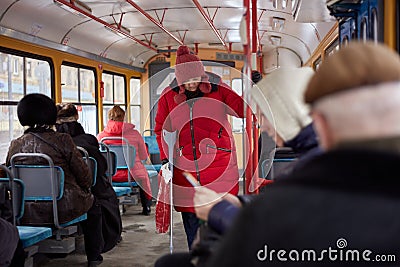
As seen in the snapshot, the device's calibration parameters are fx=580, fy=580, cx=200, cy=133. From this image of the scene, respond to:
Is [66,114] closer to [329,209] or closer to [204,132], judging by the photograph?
[204,132]

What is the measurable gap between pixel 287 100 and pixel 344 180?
49cm

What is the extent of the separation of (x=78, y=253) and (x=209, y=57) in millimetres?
6690

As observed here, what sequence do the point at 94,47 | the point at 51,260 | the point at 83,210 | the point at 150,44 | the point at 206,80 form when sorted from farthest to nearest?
the point at 150,44 < the point at 94,47 < the point at 51,260 < the point at 83,210 < the point at 206,80

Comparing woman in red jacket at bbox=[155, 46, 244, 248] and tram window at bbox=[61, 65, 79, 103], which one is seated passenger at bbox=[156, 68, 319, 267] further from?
tram window at bbox=[61, 65, 79, 103]

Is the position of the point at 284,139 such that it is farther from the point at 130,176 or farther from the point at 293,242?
the point at 130,176

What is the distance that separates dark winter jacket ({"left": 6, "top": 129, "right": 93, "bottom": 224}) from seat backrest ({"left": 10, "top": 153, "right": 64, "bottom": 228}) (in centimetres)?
5

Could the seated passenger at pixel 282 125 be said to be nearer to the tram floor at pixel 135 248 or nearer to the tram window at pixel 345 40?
the tram window at pixel 345 40

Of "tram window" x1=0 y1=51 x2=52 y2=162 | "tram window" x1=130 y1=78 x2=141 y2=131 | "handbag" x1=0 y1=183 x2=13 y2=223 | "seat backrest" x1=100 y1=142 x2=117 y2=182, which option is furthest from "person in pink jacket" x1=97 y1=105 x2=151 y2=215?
"tram window" x1=130 y1=78 x2=141 y2=131

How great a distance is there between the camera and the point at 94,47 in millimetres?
8086

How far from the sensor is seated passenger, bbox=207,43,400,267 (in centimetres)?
107

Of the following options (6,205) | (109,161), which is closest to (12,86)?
(109,161)

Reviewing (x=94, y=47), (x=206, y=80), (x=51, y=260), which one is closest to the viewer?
(x=206, y=80)

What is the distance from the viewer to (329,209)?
1095mm

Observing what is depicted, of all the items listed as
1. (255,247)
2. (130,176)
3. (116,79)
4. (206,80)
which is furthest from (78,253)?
(116,79)
